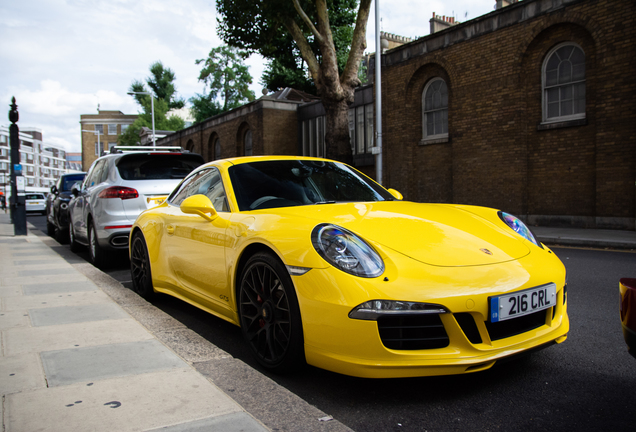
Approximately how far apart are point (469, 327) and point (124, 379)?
5.96ft

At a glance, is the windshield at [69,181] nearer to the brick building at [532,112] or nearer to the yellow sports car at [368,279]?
the brick building at [532,112]

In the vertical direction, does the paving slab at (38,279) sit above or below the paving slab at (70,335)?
above

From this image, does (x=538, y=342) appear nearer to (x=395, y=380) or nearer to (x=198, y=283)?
(x=395, y=380)

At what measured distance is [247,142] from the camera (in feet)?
100

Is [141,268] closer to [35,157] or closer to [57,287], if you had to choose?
[57,287]

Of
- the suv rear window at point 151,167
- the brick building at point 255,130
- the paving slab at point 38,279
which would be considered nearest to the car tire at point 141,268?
the paving slab at point 38,279

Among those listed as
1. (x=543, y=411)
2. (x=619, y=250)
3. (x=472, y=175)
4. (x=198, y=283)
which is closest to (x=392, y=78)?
(x=472, y=175)

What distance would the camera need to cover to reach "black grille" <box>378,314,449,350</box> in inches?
96.7

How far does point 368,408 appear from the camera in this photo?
8.38 feet

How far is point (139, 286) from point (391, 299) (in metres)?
3.52

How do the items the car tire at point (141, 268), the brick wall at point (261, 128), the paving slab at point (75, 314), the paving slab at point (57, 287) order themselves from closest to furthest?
the paving slab at point (75, 314)
the car tire at point (141, 268)
the paving slab at point (57, 287)
the brick wall at point (261, 128)

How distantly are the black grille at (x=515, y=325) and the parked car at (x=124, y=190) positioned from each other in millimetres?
5504

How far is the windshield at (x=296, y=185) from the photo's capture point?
146 inches

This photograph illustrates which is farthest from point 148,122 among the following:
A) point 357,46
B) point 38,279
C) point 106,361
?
point 106,361
